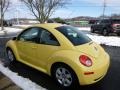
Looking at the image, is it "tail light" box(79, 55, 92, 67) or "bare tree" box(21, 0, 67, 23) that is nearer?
"tail light" box(79, 55, 92, 67)

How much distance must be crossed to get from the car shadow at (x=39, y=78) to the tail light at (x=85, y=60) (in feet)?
2.42

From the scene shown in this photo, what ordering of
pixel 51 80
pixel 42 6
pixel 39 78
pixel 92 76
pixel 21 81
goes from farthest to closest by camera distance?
pixel 42 6 < pixel 39 78 < pixel 51 80 < pixel 21 81 < pixel 92 76

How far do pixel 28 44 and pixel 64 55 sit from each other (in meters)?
1.76

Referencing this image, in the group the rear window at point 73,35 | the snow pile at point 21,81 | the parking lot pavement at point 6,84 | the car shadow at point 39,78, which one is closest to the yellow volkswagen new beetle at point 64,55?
the rear window at point 73,35

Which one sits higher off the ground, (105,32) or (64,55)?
(64,55)

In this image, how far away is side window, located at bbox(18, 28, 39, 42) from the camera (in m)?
7.22

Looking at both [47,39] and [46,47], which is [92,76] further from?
[47,39]

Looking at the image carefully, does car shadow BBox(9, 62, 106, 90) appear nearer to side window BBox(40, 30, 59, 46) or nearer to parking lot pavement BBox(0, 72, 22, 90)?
parking lot pavement BBox(0, 72, 22, 90)

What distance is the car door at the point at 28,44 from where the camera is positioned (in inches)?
283

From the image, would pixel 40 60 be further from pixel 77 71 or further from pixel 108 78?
pixel 108 78

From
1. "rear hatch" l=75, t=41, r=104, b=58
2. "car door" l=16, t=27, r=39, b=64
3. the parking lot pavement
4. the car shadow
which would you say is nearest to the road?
the car shadow

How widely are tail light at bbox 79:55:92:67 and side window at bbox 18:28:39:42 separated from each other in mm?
1806

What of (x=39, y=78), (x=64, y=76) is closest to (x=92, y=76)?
(x=64, y=76)

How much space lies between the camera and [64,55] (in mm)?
6062
